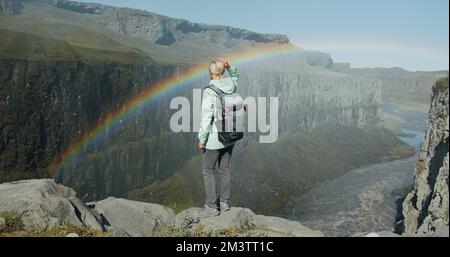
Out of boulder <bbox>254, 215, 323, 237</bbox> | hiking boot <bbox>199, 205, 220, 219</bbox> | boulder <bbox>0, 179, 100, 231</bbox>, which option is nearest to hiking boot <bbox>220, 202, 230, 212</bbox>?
hiking boot <bbox>199, 205, 220, 219</bbox>

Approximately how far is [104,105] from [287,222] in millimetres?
95180

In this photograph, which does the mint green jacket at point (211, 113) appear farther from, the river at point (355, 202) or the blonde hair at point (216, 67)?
the river at point (355, 202)

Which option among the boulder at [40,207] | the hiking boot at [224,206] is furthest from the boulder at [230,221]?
the boulder at [40,207]

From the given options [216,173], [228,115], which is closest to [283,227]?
[216,173]

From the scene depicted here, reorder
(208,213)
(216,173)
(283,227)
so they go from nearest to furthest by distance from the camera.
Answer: (208,213) < (216,173) < (283,227)

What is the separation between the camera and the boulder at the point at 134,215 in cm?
2058

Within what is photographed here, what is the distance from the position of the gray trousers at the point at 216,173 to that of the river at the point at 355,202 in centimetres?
6338

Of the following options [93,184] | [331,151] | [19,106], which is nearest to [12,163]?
[19,106]

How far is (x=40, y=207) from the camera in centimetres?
1539

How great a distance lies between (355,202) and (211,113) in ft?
326

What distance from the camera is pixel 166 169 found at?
121500 mm

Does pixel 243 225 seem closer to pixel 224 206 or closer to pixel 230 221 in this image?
pixel 230 221

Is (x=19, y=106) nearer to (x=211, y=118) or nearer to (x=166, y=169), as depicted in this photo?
(x=166, y=169)
